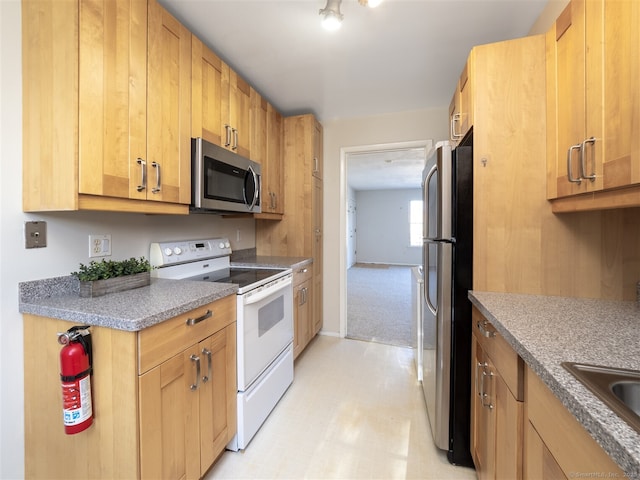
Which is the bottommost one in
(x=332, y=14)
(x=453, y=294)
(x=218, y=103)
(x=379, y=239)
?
(x=453, y=294)

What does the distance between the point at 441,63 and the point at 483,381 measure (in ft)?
6.86

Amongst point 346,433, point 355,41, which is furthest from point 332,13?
point 346,433

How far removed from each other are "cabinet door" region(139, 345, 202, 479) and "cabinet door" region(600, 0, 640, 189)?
1.67 metres

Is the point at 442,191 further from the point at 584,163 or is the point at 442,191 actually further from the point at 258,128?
the point at 258,128

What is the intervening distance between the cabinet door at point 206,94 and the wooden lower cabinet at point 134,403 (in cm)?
106

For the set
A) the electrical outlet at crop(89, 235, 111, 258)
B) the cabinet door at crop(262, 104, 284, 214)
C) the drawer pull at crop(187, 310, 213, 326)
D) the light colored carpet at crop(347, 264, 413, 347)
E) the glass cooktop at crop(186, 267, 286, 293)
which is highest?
the cabinet door at crop(262, 104, 284, 214)

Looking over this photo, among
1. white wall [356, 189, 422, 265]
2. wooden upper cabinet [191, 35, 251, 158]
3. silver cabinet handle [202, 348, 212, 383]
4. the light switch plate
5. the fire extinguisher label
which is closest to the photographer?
the fire extinguisher label

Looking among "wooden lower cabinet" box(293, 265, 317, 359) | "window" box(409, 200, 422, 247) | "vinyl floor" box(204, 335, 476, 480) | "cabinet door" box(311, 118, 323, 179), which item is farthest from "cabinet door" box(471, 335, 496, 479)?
"window" box(409, 200, 422, 247)

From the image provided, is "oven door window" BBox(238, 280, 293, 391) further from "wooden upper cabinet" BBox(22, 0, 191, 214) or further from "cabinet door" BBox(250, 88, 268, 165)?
"cabinet door" BBox(250, 88, 268, 165)

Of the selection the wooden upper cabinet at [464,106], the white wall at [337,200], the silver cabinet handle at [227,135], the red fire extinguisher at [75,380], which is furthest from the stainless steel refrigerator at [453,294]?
the white wall at [337,200]

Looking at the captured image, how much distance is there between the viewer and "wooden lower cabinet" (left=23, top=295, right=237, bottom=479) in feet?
3.14

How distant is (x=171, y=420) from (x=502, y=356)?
127 cm

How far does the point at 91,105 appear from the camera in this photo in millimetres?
1069

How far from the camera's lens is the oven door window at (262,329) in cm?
150
